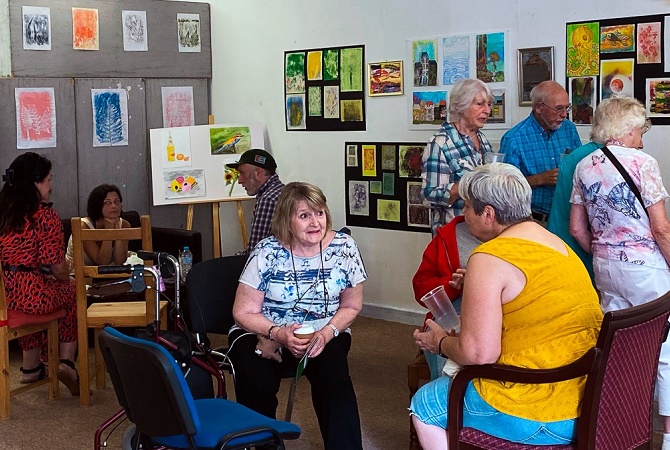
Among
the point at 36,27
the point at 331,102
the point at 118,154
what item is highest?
the point at 36,27

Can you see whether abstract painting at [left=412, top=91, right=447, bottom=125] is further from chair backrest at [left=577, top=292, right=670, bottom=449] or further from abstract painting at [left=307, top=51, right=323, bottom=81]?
chair backrest at [left=577, top=292, right=670, bottom=449]

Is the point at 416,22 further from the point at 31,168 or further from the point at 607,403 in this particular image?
the point at 607,403

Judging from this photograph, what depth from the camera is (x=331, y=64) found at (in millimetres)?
7492

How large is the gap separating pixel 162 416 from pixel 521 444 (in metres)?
1.09

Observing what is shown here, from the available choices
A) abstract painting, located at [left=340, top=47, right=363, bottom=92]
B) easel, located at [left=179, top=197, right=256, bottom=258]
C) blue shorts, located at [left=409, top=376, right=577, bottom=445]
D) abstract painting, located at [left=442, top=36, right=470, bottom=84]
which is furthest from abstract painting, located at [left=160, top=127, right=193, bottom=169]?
blue shorts, located at [left=409, top=376, right=577, bottom=445]

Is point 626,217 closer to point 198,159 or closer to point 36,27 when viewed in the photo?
point 198,159

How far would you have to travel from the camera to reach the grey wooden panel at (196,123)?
26.3ft

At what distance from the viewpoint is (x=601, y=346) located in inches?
111

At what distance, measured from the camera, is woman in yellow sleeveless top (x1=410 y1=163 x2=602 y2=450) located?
2.93 metres

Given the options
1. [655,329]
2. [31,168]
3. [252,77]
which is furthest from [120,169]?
[655,329]

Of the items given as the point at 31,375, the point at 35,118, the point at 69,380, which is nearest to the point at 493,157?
the point at 69,380

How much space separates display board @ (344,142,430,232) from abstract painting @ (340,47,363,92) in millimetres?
424

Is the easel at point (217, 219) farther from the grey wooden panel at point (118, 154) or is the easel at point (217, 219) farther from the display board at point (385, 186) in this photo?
the display board at point (385, 186)

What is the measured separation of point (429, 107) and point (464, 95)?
6.25 feet
